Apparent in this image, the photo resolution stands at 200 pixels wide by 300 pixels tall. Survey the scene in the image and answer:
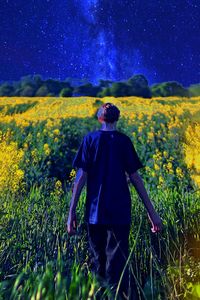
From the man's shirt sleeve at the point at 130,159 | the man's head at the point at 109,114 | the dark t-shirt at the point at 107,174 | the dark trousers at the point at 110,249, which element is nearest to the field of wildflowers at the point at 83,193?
the dark trousers at the point at 110,249

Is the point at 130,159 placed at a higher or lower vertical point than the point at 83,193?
lower

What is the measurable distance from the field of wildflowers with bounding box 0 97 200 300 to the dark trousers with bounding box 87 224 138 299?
0.42 ft

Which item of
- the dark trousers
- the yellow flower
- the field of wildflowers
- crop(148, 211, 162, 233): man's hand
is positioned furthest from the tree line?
the dark trousers

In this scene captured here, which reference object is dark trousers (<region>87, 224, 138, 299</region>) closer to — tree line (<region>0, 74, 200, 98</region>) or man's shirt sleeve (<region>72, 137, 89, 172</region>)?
man's shirt sleeve (<region>72, 137, 89, 172</region>)

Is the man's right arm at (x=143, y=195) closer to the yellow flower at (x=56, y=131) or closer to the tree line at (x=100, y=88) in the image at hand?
the tree line at (x=100, y=88)

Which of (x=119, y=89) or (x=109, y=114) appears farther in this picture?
(x=119, y=89)

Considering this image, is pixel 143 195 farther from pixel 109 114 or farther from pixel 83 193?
pixel 83 193

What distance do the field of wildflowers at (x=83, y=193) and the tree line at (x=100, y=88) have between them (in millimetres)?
137

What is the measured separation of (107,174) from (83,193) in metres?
1.61

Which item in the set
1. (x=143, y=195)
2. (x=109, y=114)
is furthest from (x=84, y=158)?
(x=143, y=195)

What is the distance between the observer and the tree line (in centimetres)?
496

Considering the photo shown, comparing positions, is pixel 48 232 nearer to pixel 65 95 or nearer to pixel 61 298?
pixel 61 298

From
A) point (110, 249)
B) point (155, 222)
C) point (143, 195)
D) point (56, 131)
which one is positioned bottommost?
point (110, 249)

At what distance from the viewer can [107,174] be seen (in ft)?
9.09
